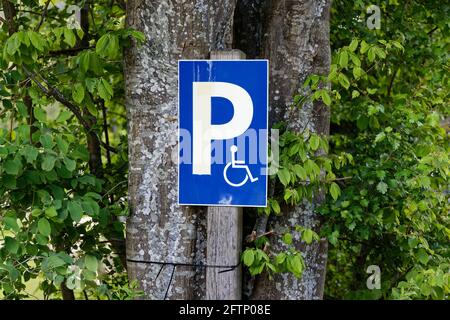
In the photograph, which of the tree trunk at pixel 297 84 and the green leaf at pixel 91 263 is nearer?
the green leaf at pixel 91 263

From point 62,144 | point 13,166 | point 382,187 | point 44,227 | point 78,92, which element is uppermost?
point 78,92

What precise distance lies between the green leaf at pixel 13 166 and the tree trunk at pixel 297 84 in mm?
1318

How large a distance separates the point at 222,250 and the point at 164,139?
602mm

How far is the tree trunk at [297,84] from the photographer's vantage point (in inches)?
150

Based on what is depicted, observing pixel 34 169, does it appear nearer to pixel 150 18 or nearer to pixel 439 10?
pixel 150 18

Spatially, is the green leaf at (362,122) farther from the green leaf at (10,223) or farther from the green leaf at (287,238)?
the green leaf at (10,223)

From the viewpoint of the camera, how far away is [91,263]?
11.3 feet

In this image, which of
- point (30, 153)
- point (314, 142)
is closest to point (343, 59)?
point (314, 142)

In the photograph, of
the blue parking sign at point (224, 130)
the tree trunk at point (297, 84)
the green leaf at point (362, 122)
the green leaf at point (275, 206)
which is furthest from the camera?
the green leaf at point (362, 122)

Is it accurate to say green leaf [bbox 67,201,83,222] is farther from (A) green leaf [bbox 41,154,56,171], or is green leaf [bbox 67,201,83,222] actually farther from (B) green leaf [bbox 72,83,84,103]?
(B) green leaf [bbox 72,83,84,103]

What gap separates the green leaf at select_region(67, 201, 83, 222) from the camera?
3.35 metres

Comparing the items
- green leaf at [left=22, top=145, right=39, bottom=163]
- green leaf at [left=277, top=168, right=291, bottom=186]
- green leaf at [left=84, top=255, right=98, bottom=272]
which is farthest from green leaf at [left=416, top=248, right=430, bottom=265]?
green leaf at [left=22, top=145, right=39, bottom=163]

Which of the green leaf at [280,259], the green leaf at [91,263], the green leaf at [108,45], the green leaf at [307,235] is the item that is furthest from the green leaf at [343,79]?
the green leaf at [91,263]

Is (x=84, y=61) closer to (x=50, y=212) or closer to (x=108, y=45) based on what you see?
(x=108, y=45)
